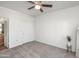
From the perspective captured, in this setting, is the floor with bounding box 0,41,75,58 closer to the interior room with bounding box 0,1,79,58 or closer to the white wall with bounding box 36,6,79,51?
the interior room with bounding box 0,1,79,58

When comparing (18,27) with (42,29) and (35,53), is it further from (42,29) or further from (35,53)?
(35,53)

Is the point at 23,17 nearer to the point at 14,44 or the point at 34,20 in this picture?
the point at 34,20

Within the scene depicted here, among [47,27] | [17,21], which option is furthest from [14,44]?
[47,27]

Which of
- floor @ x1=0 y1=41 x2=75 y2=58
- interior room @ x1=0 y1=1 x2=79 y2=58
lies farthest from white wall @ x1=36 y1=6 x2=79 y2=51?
floor @ x1=0 y1=41 x2=75 y2=58

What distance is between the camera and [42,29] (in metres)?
5.86

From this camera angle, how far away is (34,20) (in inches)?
261

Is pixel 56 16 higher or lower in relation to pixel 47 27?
higher

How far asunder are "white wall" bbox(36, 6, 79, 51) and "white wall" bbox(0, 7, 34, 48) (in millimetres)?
813

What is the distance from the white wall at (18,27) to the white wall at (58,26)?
2.67ft

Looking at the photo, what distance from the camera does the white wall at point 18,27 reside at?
443 centimetres

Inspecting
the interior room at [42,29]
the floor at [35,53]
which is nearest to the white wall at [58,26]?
the interior room at [42,29]

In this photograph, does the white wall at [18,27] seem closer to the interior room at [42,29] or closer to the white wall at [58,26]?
the interior room at [42,29]

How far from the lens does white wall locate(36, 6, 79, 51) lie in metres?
4.00

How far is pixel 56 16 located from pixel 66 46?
2.09m
